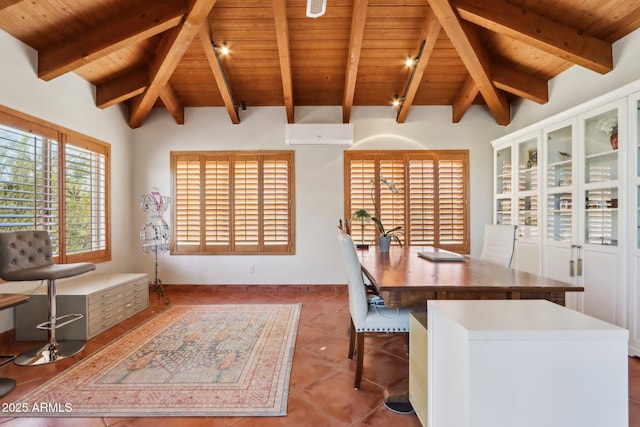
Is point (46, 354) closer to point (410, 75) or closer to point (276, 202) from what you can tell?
point (276, 202)

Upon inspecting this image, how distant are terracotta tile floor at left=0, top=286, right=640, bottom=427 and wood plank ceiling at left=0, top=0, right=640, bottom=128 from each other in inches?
105

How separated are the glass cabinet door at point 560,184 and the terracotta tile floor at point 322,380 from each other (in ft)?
4.19

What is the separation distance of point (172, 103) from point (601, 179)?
4.93 meters

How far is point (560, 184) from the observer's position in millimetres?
3195

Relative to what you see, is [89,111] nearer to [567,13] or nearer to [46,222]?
[46,222]

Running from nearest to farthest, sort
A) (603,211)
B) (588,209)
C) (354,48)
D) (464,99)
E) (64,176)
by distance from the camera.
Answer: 1. (603,211)
2. (588,209)
3. (354,48)
4. (64,176)
5. (464,99)

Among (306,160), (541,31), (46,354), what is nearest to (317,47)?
(306,160)

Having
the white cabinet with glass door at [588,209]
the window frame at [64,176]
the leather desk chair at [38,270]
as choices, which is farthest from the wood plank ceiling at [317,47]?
the leather desk chair at [38,270]

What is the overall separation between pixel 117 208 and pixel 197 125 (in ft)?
5.32

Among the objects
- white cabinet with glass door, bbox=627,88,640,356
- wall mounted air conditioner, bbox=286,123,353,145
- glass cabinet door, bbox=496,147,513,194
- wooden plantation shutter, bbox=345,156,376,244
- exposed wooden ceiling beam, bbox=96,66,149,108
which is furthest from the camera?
wooden plantation shutter, bbox=345,156,376,244

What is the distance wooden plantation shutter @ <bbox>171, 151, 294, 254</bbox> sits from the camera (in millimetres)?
4582

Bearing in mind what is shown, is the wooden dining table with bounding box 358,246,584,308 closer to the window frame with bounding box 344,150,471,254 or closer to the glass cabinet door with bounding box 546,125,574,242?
the glass cabinet door with bounding box 546,125,574,242

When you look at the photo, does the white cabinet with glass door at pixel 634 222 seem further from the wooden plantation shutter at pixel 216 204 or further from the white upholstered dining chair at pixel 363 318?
the wooden plantation shutter at pixel 216 204

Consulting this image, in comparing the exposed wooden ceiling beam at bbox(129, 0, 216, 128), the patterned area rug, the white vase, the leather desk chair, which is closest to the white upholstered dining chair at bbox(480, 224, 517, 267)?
the white vase
